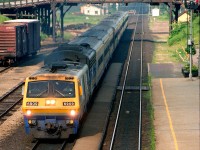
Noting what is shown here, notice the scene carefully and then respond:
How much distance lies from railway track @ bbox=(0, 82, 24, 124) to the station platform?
305 inches

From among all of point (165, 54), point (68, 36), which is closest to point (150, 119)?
point (165, 54)

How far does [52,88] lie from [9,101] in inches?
377

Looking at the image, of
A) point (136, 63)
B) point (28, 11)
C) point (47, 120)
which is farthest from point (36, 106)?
point (28, 11)

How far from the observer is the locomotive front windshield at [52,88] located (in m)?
18.6

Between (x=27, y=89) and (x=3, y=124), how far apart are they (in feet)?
14.7

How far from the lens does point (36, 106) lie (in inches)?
723

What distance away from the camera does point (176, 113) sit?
24.5 m

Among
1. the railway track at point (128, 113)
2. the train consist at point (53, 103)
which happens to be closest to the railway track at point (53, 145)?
the train consist at point (53, 103)

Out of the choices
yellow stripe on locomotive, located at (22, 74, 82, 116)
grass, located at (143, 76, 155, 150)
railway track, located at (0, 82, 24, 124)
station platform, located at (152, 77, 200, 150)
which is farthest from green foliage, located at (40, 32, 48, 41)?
yellow stripe on locomotive, located at (22, 74, 82, 116)

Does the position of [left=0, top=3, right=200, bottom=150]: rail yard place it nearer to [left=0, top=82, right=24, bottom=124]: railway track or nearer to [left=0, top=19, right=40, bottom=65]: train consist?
[left=0, top=82, right=24, bottom=124]: railway track

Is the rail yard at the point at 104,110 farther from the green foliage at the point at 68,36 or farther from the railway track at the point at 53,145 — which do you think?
the green foliage at the point at 68,36

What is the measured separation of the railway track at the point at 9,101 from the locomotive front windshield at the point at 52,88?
16.9 ft

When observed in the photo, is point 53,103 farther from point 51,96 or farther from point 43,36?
point 43,36

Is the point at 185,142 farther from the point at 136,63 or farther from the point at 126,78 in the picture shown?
the point at 136,63
